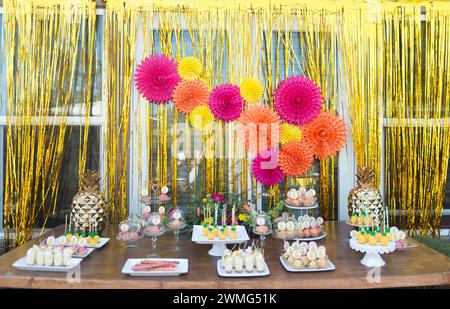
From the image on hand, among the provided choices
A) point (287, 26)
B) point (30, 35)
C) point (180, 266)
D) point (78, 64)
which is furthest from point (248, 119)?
point (30, 35)

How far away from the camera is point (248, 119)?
2.07 m

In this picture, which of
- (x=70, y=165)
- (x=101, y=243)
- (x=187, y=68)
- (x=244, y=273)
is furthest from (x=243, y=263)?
(x=70, y=165)

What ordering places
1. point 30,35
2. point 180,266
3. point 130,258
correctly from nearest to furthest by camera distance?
point 180,266 → point 130,258 → point 30,35

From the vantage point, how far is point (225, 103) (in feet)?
6.82

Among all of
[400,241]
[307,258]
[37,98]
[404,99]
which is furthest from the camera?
[404,99]

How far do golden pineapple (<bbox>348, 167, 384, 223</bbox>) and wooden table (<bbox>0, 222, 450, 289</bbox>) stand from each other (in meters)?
0.45

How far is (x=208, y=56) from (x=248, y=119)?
0.82m

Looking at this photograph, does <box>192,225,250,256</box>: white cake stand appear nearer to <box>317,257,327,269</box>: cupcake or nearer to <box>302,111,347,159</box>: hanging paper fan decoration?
<box>317,257,327,269</box>: cupcake

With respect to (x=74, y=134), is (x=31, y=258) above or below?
below

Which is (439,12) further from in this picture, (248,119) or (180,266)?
(180,266)

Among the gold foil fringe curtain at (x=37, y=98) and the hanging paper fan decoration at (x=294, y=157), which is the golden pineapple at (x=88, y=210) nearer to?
the gold foil fringe curtain at (x=37, y=98)

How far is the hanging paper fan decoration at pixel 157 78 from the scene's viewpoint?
83.0 inches

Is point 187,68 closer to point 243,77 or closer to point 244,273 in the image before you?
point 243,77

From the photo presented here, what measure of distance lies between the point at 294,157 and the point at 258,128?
25 cm
